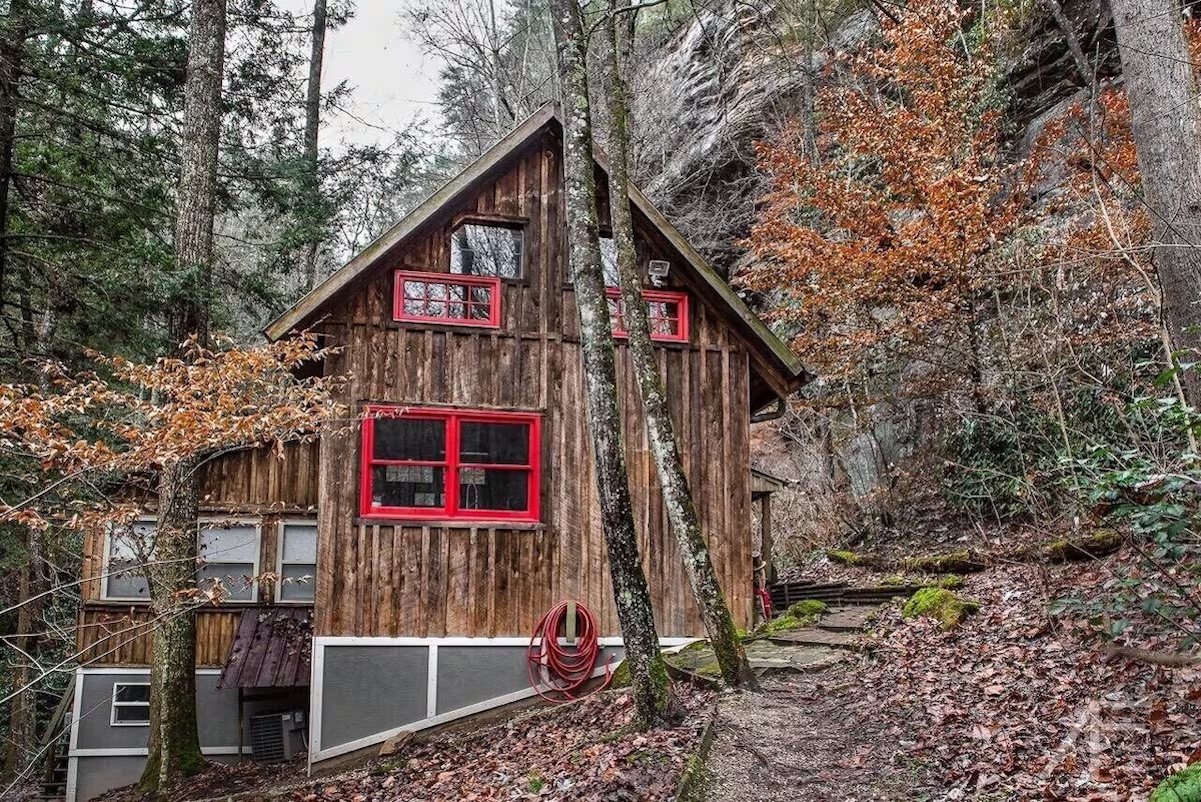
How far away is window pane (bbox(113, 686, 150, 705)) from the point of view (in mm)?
14062

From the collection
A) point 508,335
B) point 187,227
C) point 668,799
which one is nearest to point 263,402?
point 508,335

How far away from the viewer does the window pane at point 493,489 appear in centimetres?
1047

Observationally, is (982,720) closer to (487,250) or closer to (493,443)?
(493,443)

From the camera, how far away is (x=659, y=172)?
79.5 feet

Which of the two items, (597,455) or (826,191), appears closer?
(597,455)

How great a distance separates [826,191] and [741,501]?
6.30 metres

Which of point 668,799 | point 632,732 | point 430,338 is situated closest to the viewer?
point 668,799

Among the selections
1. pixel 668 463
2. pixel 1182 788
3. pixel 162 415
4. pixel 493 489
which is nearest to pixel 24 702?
pixel 493 489

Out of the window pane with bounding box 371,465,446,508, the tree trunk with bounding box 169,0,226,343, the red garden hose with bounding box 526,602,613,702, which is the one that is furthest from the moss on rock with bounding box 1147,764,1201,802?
the tree trunk with bounding box 169,0,226,343

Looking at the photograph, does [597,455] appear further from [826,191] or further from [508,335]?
[826,191]

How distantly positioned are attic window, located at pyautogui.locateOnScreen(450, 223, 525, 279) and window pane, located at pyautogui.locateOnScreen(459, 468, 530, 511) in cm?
261

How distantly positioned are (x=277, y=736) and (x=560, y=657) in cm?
655

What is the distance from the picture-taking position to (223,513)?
1398 cm

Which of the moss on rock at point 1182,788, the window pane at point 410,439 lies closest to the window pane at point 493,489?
the window pane at point 410,439
